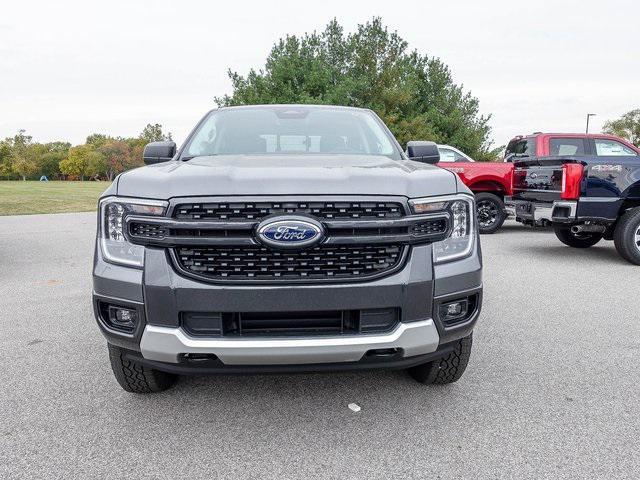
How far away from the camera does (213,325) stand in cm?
237

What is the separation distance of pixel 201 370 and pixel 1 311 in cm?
351

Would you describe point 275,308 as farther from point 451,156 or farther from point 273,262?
point 451,156

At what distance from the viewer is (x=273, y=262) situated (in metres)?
2.39

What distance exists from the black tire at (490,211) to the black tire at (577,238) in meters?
1.94

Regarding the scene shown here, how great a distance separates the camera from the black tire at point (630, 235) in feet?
23.3

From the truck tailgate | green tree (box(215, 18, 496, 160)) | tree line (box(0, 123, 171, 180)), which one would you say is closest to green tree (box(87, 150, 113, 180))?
tree line (box(0, 123, 171, 180))

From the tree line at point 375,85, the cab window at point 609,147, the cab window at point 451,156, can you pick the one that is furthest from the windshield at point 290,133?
the tree line at point 375,85

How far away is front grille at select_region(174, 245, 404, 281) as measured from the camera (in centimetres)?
238

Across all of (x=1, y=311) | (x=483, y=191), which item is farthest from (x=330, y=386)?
(x=483, y=191)

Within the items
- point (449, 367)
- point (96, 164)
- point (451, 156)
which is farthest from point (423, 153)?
point (96, 164)

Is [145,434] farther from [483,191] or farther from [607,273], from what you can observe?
[483,191]

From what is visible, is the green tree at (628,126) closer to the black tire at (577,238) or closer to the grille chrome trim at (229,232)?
the black tire at (577,238)

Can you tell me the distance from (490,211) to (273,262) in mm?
9428

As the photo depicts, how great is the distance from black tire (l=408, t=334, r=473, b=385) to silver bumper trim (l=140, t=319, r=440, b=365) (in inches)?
24.9
